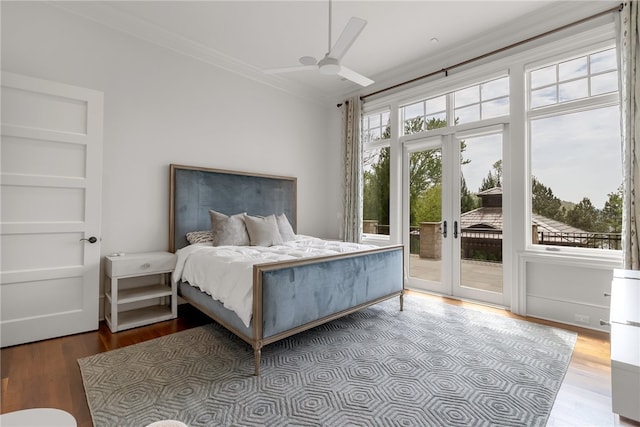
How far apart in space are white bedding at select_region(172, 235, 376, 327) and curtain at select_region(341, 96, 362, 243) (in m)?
1.45

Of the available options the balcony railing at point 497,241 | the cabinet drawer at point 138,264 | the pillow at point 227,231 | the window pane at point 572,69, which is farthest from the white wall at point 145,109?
the window pane at point 572,69

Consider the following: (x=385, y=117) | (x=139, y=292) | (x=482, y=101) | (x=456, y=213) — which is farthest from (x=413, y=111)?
(x=139, y=292)

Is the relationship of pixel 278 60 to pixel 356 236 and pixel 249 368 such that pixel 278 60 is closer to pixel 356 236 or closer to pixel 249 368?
pixel 356 236

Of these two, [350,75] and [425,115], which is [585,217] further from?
[350,75]

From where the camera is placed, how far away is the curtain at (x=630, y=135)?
8.58 feet

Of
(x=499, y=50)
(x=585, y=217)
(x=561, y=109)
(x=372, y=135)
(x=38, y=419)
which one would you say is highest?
(x=499, y=50)

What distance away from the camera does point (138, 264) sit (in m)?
3.00

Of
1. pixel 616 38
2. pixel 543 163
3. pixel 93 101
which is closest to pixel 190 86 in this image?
pixel 93 101

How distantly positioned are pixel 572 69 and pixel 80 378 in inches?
202

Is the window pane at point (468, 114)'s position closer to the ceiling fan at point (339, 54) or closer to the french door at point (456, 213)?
Answer: the french door at point (456, 213)

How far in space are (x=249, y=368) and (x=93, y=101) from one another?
2.79 m

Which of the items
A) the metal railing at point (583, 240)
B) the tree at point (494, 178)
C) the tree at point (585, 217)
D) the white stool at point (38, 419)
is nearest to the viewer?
the white stool at point (38, 419)

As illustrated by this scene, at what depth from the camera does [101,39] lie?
313cm

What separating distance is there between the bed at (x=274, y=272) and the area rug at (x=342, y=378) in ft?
0.75
